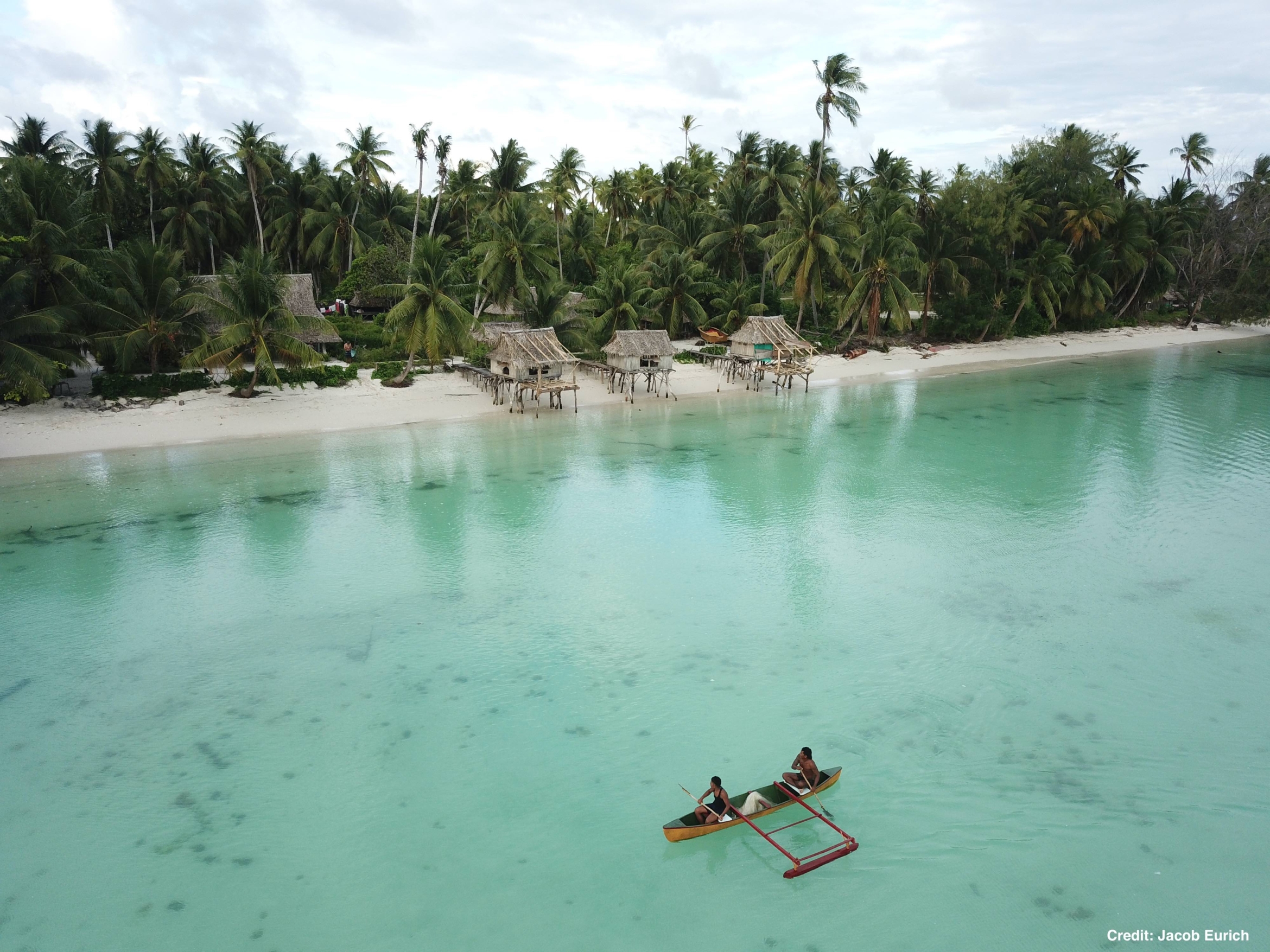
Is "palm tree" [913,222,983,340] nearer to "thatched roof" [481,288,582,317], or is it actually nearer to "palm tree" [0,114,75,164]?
"thatched roof" [481,288,582,317]

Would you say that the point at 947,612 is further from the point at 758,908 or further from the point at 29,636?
the point at 29,636

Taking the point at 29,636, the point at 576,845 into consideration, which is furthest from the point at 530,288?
the point at 576,845

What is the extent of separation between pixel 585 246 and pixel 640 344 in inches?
475

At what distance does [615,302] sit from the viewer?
2795cm

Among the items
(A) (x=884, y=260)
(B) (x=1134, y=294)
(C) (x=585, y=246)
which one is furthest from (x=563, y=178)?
(B) (x=1134, y=294)

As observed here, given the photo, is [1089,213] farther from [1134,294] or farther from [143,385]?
[143,385]

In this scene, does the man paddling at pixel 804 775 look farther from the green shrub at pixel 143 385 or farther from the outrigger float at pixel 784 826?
the green shrub at pixel 143 385

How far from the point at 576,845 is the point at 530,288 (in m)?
21.5

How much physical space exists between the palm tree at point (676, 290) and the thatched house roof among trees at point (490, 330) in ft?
18.7

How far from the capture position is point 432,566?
516 inches

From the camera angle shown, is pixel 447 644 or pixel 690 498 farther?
pixel 690 498

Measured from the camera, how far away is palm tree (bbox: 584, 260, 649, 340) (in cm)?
2780

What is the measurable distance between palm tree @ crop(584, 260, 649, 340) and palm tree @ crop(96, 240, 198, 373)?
1266 centimetres

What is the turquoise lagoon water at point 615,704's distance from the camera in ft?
21.9
